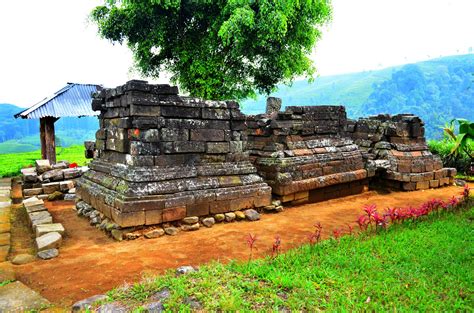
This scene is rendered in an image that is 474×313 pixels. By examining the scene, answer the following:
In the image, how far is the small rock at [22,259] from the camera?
483 centimetres

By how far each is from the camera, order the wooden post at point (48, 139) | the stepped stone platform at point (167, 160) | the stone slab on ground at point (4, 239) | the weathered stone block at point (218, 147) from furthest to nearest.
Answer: the wooden post at point (48, 139) < the weathered stone block at point (218, 147) < the stepped stone platform at point (167, 160) < the stone slab on ground at point (4, 239)

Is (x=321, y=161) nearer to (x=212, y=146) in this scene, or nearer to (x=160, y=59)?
(x=212, y=146)

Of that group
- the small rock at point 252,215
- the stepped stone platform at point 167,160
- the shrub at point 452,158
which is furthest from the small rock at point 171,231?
the shrub at point 452,158

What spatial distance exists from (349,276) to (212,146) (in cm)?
403

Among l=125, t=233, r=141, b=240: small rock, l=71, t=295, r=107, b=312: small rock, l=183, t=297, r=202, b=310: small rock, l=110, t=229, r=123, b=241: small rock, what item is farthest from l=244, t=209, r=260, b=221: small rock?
l=71, t=295, r=107, b=312: small rock

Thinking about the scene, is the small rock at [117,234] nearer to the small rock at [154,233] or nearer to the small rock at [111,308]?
the small rock at [154,233]

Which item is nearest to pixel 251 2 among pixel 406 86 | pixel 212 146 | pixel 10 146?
pixel 212 146

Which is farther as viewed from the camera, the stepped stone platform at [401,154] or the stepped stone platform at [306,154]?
the stepped stone platform at [401,154]

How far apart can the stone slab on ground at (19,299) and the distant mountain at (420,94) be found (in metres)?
91.6

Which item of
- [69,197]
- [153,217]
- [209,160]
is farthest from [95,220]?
[69,197]

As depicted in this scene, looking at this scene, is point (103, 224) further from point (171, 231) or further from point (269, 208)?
point (269, 208)

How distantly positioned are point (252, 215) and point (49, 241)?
369 cm

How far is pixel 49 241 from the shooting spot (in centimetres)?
532

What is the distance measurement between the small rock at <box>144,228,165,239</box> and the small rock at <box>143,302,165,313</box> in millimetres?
2796
